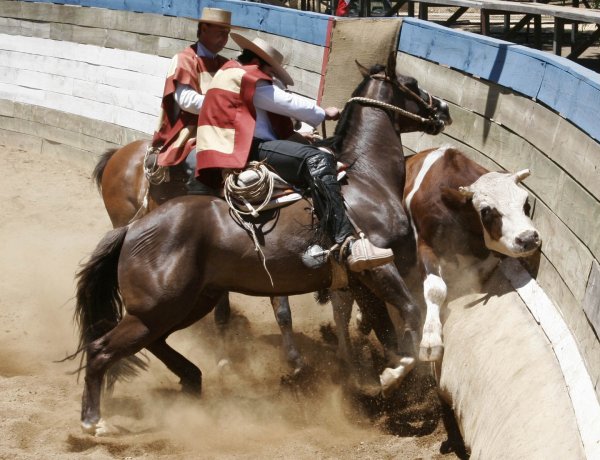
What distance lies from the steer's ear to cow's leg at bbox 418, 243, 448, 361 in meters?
0.31

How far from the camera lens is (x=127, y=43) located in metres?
11.3

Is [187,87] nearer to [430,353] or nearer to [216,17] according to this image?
[216,17]

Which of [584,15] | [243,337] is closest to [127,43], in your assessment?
[243,337]

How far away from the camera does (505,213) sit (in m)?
5.17

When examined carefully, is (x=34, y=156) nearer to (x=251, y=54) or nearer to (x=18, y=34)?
(x=18, y=34)

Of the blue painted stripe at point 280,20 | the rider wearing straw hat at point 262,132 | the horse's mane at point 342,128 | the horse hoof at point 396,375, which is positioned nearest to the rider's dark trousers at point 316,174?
the rider wearing straw hat at point 262,132

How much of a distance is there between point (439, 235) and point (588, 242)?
1536 millimetres

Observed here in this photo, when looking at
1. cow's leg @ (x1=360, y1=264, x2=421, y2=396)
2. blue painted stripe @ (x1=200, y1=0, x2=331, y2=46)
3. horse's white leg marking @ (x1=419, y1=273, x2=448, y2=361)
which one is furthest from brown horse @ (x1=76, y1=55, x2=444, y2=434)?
blue painted stripe @ (x1=200, y1=0, x2=331, y2=46)

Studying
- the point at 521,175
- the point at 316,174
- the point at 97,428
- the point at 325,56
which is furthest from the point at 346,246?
the point at 325,56

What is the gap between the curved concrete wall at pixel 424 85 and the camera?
4.39m

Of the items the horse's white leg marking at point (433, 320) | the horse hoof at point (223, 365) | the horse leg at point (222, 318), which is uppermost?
the horse's white leg marking at point (433, 320)

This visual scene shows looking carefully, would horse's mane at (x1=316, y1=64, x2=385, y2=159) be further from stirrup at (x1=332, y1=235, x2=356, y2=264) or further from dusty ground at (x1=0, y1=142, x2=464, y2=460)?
dusty ground at (x1=0, y1=142, x2=464, y2=460)

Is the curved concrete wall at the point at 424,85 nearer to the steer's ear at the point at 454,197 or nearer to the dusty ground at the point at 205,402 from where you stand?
the steer's ear at the point at 454,197

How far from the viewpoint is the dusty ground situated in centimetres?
544
